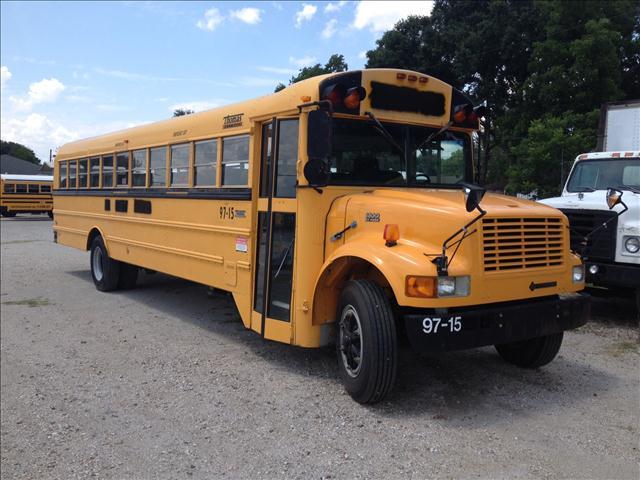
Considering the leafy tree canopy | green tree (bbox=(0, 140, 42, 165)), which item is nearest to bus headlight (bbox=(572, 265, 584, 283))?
the leafy tree canopy

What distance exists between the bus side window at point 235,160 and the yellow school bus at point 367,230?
2cm

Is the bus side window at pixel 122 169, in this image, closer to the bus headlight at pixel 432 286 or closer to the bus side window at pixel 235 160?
the bus side window at pixel 235 160

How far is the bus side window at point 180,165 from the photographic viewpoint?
671 cm

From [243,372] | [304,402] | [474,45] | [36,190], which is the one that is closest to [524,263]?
[304,402]

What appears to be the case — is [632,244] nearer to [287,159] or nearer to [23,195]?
[287,159]

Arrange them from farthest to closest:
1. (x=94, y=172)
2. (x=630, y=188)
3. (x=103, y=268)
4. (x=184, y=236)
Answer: (x=94, y=172) < (x=103, y=268) < (x=630, y=188) < (x=184, y=236)

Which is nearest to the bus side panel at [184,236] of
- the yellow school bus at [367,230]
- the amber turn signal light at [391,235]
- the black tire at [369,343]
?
the yellow school bus at [367,230]

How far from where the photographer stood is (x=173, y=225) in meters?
6.94

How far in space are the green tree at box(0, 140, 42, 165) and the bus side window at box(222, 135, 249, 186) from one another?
301ft

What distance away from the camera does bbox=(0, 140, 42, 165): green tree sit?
86438 millimetres

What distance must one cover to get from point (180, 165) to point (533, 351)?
446cm

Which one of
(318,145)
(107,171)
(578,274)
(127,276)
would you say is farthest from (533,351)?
(107,171)

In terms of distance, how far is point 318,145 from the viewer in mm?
4395

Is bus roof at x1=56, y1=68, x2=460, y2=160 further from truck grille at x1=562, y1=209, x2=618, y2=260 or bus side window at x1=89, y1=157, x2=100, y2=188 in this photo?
truck grille at x1=562, y1=209, x2=618, y2=260
